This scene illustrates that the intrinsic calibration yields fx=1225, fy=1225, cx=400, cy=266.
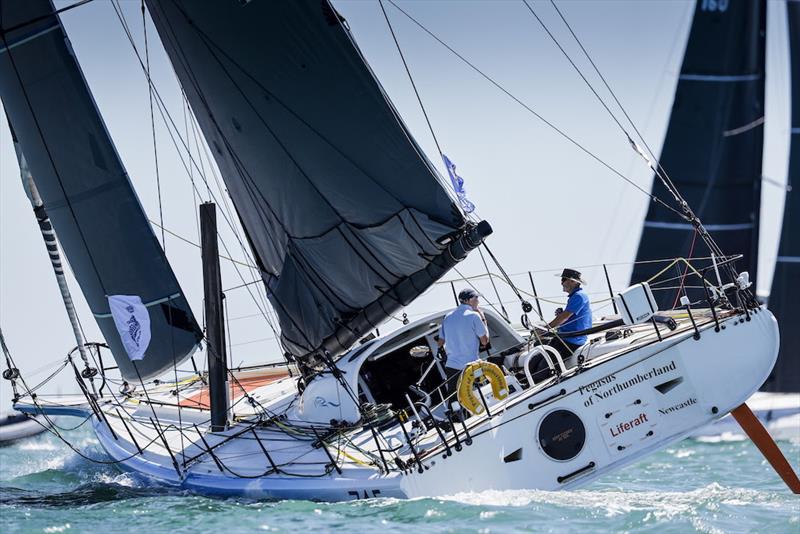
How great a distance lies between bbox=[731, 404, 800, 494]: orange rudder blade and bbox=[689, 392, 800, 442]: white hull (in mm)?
9609

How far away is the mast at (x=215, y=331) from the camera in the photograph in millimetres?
12523

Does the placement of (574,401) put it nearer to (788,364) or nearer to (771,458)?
(771,458)

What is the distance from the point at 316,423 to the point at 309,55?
3.51m

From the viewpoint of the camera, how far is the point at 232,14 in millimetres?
11758

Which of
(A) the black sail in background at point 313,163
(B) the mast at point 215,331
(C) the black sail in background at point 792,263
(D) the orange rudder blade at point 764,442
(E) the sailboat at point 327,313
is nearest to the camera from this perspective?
(E) the sailboat at point 327,313

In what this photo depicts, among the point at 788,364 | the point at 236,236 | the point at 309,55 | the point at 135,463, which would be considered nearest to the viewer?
the point at 309,55

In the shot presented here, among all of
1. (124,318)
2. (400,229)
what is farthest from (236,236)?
(400,229)

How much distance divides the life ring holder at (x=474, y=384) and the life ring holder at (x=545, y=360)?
298 millimetres

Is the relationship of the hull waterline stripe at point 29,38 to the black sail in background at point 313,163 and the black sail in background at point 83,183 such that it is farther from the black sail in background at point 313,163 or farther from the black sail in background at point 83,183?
the black sail in background at point 313,163

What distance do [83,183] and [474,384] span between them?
5.83m

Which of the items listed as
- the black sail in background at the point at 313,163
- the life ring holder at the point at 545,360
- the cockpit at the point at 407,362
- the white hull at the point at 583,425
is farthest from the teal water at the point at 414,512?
the black sail in background at the point at 313,163

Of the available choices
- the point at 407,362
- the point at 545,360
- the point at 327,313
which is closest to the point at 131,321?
the point at 327,313

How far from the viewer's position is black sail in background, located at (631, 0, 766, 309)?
21.6 meters

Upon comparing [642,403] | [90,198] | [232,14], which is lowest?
[642,403]
